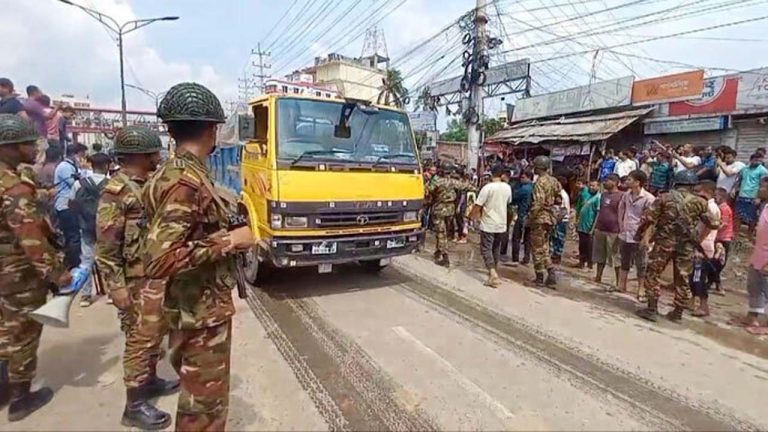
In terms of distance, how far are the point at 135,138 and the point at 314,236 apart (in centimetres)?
225

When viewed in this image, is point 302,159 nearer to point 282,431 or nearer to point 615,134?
point 282,431

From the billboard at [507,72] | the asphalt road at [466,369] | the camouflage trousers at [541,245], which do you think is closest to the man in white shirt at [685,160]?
the camouflage trousers at [541,245]

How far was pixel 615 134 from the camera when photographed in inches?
543

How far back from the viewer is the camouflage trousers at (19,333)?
2.74 meters

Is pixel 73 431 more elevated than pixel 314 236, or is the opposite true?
pixel 314 236

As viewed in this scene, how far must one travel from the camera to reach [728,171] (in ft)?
27.7

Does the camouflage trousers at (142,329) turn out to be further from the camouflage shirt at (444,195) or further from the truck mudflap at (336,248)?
the camouflage shirt at (444,195)

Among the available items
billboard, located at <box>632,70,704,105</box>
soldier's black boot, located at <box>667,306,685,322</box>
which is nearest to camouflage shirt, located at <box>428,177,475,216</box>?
soldier's black boot, located at <box>667,306,685,322</box>

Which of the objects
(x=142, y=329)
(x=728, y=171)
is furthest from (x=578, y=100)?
(x=142, y=329)

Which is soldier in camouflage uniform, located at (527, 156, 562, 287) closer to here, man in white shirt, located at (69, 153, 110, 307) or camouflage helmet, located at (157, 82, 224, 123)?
camouflage helmet, located at (157, 82, 224, 123)

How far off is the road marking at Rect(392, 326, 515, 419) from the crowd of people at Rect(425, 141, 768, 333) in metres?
2.35

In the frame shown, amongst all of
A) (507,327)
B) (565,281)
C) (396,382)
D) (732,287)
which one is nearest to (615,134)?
(732,287)

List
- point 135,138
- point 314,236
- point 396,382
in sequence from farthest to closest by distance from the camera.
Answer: point 314,236, point 396,382, point 135,138

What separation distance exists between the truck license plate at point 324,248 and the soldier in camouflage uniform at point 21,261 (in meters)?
2.43
